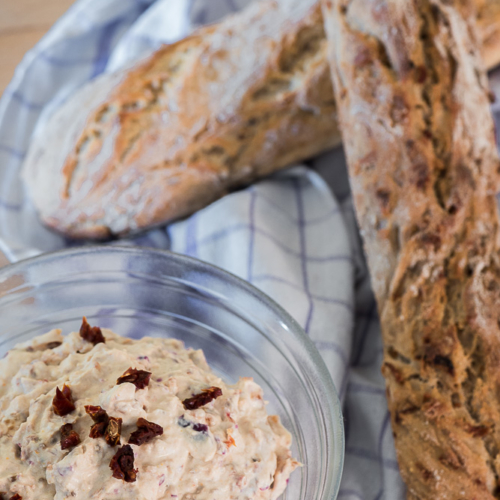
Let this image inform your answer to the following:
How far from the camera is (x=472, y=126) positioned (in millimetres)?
1601

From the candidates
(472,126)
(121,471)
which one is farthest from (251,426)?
(472,126)

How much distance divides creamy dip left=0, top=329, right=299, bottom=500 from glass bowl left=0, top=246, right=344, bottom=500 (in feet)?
0.46

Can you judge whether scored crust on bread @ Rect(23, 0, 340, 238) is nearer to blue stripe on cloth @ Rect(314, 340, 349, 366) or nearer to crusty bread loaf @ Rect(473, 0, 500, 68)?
crusty bread loaf @ Rect(473, 0, 500, 68)

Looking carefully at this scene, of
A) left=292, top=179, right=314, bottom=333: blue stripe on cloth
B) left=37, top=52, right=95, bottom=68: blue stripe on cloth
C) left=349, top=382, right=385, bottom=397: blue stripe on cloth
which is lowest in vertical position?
left=349, top=382, right=385, bottom=397: blue stripe on cloth

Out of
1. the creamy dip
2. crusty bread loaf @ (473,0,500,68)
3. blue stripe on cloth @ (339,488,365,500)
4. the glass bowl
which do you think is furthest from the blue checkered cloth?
crusty bread loaf @ (473,0,500,68)

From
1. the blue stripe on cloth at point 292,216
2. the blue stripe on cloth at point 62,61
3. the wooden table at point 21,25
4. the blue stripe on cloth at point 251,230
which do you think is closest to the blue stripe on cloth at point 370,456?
the blue stripe on cloth at point 251,230

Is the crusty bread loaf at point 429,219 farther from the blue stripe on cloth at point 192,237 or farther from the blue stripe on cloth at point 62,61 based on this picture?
the blue stripe on cloth at point 62,61

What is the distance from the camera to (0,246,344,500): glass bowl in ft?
4.11

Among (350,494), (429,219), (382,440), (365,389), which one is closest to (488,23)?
(429,219)

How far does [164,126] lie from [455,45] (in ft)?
2.90

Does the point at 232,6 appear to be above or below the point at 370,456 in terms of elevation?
above

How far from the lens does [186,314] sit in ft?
4.74

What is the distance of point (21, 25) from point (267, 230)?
4.82 feet

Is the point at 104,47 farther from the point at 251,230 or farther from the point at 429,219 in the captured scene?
the point at 429,219
